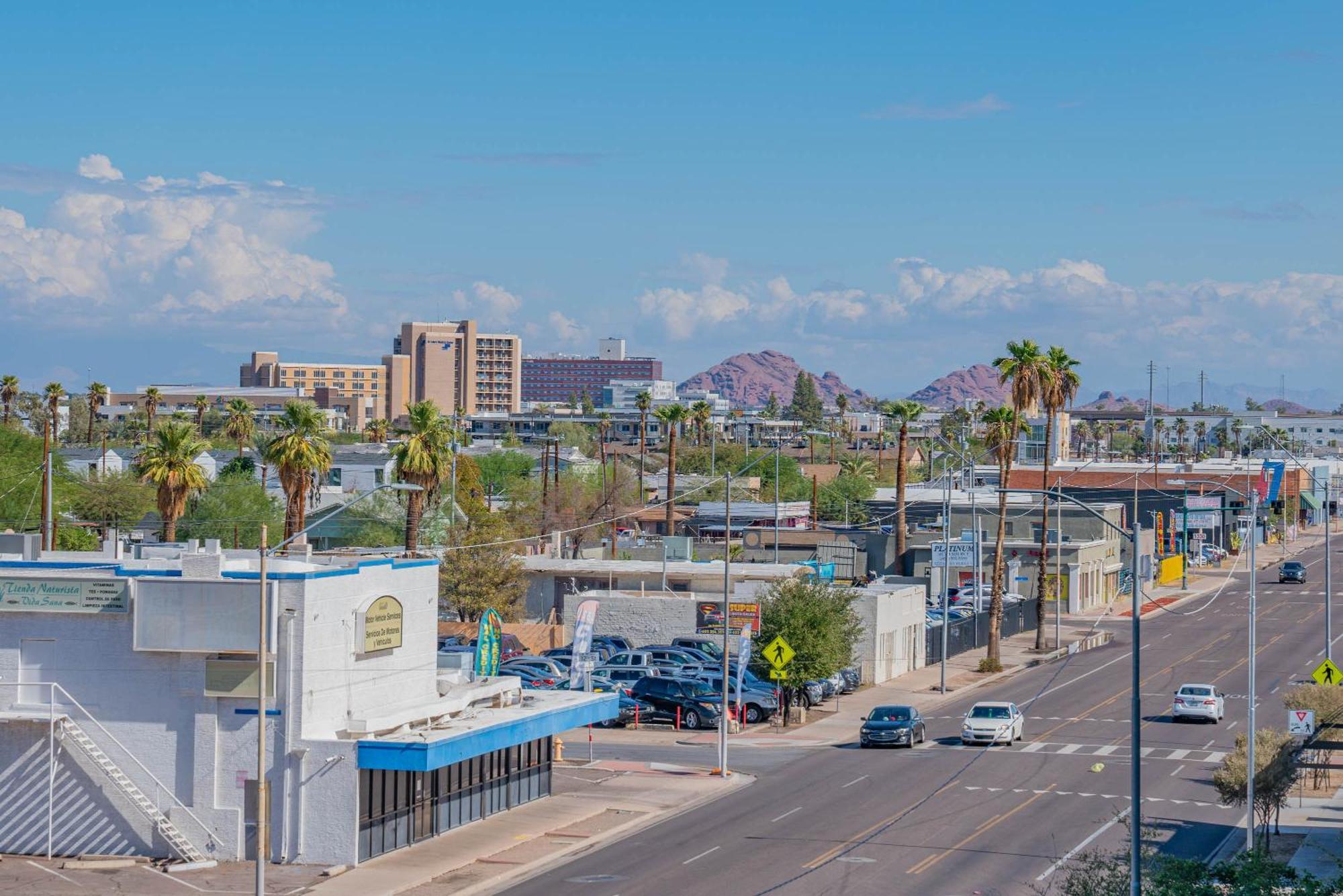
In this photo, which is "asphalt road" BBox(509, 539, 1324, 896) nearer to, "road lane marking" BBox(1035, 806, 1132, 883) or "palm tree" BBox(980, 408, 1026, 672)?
"road lane marking" BBox(1035, 806, 1132, 883)

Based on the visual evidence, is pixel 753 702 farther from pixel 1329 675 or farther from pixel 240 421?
pixel 240 421

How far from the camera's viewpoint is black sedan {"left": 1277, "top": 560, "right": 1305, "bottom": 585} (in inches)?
4402

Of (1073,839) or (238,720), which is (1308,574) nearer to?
(1073,839)

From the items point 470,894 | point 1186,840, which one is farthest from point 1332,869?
point 470,894

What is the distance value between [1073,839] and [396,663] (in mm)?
15255

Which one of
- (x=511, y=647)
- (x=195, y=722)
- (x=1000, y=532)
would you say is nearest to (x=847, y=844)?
(x=195, y=722)

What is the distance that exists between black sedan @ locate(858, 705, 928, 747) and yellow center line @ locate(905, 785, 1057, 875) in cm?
732

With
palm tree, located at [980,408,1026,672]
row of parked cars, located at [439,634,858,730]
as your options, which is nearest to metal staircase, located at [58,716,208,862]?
row of parked cars, located at [439,634,858,730]

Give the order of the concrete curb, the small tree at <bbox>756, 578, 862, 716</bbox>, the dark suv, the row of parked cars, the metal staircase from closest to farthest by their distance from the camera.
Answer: the concrete curb, the metal staircase, the dark suv, the row of parked cars, the small tree at <bbox>756, 578, 862, 716</bbox>

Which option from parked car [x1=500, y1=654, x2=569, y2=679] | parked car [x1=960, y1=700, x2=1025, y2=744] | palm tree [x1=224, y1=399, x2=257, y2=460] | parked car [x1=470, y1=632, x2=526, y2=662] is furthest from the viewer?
palm tree [x1=224, y1=399, x2=257, y2=460]

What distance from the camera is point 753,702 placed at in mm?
55719

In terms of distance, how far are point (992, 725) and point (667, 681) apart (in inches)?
446

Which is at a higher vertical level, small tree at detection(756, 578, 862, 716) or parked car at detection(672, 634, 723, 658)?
small tree at detection(756, 578, 862, 716)

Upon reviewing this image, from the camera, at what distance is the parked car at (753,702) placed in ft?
182
